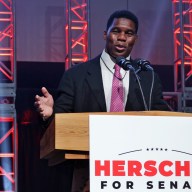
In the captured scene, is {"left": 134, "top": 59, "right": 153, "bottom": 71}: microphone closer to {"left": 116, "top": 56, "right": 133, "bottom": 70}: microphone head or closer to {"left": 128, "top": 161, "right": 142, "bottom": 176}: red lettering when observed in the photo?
{"left": 116, "top": 56, "right": 133, "bottom": 70}: microphone head

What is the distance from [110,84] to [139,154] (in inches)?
26.8

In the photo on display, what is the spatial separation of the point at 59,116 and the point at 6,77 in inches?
129

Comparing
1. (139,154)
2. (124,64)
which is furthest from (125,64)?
(139,154)

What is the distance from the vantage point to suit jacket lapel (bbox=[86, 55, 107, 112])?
2223mm

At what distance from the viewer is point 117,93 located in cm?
221

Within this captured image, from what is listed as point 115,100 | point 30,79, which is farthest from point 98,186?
point 30,79

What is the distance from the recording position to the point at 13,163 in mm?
4664

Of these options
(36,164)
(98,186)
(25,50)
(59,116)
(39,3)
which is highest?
(39,3)

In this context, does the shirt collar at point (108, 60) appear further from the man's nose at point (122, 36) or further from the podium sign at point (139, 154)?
the podium sign at point (139, 154)

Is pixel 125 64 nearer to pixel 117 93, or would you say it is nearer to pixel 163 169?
pixel 117 93

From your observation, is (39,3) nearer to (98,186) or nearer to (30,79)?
(30,79)

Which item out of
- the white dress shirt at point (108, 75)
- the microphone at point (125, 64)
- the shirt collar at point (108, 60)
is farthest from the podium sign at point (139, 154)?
the shirt collar at point (108, 60)

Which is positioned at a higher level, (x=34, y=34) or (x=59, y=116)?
(x=34, y=34)

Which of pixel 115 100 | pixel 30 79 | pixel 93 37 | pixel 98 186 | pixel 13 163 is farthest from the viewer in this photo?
pixel 93 37
